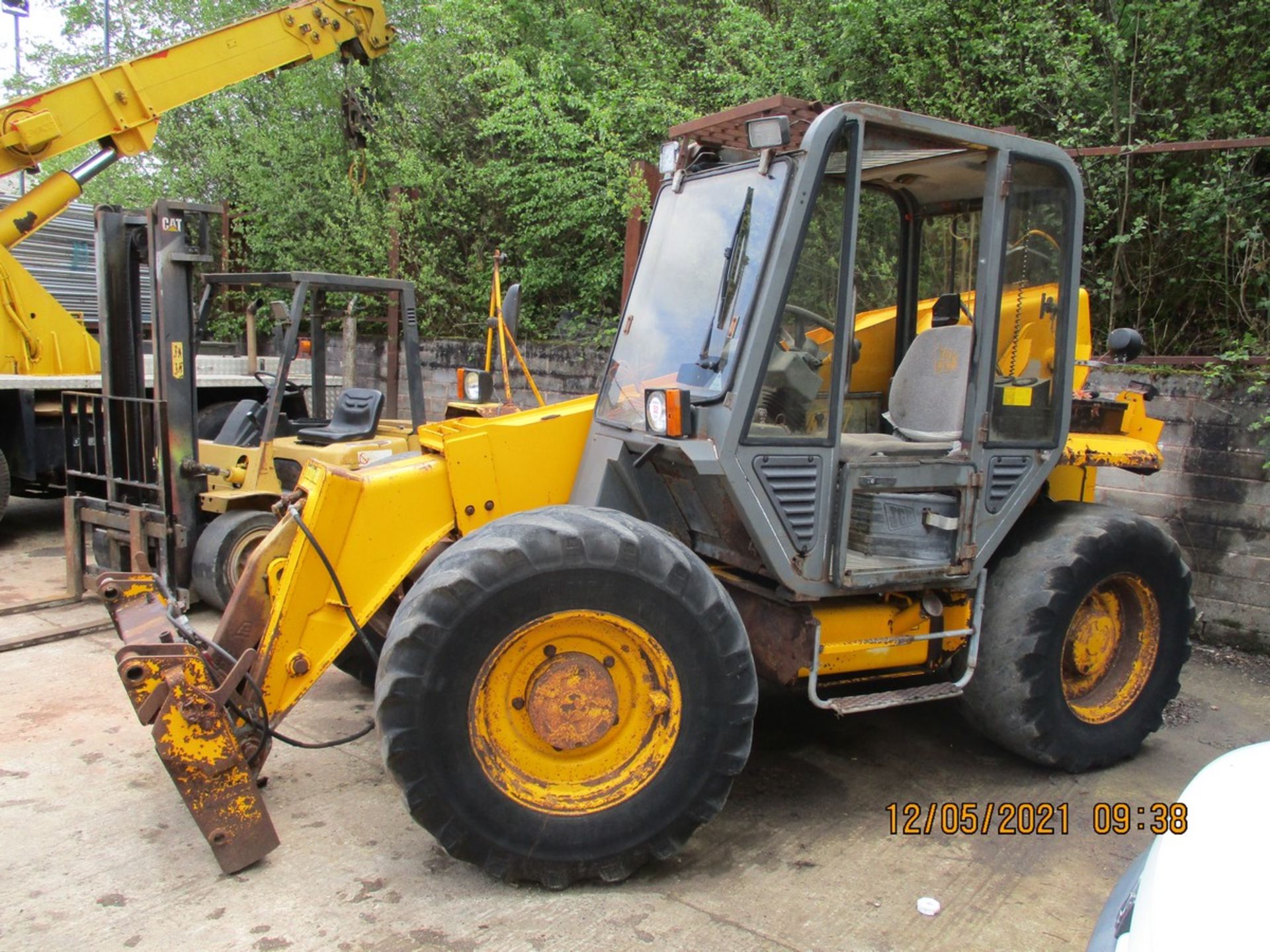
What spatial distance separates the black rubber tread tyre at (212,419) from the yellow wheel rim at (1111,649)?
289 inches

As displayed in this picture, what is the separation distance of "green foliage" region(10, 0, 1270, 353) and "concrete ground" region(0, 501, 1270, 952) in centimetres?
355

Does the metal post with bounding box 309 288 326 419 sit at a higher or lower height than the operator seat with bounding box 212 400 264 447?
higher

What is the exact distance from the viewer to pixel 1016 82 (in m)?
7.47

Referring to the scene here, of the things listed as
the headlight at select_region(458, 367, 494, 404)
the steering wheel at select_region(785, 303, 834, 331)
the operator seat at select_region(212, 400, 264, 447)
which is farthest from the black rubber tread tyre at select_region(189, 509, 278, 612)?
the steering wheel at select_region(785, 303, 834, 331)

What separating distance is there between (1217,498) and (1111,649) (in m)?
2.02

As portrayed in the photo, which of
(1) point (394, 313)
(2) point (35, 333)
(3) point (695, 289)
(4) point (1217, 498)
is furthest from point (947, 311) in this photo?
(2) point (35, 333)

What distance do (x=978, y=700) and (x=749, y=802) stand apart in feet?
3.49

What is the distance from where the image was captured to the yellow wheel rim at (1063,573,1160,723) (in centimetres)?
430

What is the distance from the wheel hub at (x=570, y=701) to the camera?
3.28m

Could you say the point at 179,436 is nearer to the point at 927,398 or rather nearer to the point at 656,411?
the point at 656,411

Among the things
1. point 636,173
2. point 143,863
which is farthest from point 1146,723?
point 636,173

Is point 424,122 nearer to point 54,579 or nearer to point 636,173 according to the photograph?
point 636,173

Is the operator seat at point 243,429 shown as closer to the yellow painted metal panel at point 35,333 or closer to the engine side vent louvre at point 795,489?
the yellow painted metal panel at point 35,333
